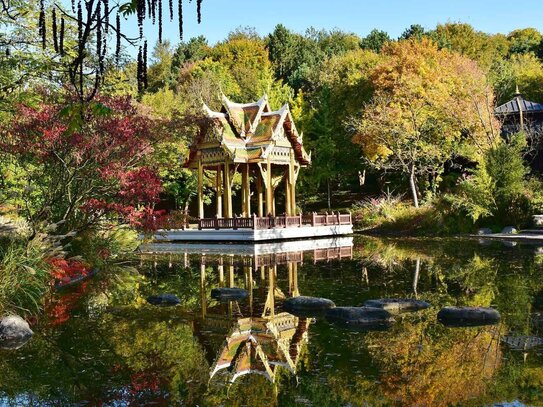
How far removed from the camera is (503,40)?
70.6m

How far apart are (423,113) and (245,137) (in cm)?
1302

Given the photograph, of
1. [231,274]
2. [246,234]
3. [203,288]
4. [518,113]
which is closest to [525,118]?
[518,113]

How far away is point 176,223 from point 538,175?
99.7ft

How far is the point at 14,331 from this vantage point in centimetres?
928

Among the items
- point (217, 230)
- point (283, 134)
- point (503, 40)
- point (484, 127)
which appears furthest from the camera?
point (503, 40)

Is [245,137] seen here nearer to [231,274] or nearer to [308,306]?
[231,274]

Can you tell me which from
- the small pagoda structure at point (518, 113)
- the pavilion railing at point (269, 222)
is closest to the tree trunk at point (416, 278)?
the pavilion railing at point (269, 222)

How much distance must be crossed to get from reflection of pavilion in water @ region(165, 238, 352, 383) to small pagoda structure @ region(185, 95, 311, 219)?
14554 mm

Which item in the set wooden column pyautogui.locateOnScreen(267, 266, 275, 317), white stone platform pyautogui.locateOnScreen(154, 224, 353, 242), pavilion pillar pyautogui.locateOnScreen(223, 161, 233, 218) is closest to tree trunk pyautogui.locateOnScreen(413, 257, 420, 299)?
wooden column pyautogui.locateOnScreen(267, 266, 275, 317)

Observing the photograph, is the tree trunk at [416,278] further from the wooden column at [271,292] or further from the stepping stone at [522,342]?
the stepping stone at [522,342]

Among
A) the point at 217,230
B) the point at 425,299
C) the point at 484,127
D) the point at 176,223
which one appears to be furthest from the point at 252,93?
the point at 425,299

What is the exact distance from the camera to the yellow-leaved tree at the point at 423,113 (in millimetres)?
39250

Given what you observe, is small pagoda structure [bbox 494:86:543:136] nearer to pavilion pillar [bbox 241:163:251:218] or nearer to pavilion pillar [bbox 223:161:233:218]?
pavilion pillar [bbox 241:163:251:218]

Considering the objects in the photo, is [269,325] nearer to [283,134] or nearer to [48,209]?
[48,209]
